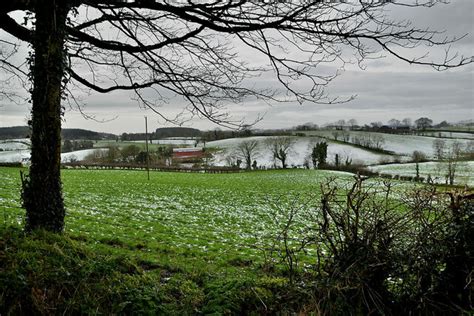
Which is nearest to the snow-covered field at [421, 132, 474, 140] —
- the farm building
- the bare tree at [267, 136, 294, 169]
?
the bare tree at [267, 136, 294, 169]

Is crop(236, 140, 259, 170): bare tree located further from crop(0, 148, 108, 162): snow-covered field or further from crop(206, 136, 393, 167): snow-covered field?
crop(0, 148, 108, 162): snow-covered field

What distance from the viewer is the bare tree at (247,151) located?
84.0m

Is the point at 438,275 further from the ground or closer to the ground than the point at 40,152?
closer to the ground

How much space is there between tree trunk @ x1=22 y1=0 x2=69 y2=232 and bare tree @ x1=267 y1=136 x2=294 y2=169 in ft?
251

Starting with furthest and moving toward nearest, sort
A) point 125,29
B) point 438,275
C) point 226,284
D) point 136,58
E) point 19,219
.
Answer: point 19,219
point 136,58
point 125,29
point 226,284
point 438,275

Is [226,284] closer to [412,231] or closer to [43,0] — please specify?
[412,231]

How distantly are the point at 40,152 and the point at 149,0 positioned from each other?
3345 mm

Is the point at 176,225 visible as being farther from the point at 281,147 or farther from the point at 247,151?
the point at 281,147

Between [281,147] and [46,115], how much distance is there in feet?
270

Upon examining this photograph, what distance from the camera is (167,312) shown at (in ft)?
11.5

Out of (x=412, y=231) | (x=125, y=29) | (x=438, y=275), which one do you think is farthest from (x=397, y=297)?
(x=125, y=29)

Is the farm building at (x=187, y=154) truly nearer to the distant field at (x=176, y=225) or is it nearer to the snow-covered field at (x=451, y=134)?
the distant field at (x=176, y=225)

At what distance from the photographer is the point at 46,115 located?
5895 millimetres

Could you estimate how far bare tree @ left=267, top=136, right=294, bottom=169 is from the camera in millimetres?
83062
